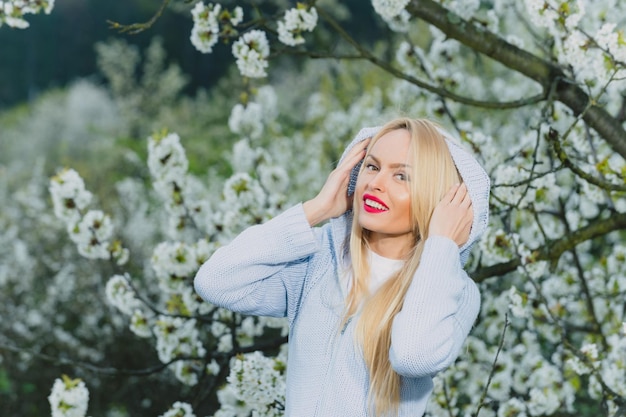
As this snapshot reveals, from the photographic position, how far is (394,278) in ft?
4.84

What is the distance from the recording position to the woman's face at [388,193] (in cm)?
144

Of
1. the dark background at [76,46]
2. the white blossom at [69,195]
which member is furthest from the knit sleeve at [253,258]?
the dark background at [76,46]

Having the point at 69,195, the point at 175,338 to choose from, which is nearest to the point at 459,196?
the point at 175,338

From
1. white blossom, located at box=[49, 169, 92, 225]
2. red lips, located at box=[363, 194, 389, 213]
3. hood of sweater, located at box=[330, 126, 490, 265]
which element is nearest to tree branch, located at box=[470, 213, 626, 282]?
hood of sweater, located at box=[330, 126, 490, 265]

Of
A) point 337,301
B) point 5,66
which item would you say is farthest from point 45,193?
point 5,66

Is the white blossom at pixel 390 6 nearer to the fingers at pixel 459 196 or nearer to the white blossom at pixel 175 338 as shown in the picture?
the fingers at pixel 459 196

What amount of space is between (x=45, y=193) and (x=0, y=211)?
691 mm

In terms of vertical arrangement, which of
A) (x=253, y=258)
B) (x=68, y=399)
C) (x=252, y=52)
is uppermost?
(x=252, y=52)

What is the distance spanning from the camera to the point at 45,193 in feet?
21.4

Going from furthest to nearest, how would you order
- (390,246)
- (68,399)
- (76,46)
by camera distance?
(76,46) < (68,399) < (390,246)

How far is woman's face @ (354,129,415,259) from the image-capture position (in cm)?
144

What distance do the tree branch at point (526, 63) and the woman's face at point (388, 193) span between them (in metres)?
0.77

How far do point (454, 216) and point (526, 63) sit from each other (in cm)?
97

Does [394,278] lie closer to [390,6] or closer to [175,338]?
[390,6]
